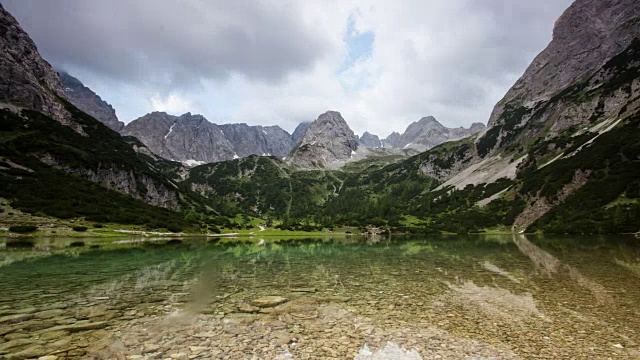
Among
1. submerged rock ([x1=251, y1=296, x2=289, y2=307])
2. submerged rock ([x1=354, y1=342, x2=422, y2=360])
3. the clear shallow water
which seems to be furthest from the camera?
submerged rock ([x1=251, y1=296, x2=289, y2=307])

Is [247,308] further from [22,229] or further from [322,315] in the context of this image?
[22,229]

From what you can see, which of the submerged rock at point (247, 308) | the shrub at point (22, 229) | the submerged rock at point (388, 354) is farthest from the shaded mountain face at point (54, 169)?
the submerged rock at point (388, 354)

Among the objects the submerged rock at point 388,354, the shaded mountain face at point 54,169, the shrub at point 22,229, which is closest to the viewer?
the submerged rock at point 388,354

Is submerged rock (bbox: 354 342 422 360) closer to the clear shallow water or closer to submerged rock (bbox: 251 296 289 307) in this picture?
the clear shallow water

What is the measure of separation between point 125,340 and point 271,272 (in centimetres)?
2153

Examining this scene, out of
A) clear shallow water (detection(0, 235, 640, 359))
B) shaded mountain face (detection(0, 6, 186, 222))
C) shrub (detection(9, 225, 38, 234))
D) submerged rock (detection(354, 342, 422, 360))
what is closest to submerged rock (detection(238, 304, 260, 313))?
clear shallow water (detection(0, 235, 640, 359))

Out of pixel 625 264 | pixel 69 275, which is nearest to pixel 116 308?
pixel 69 275

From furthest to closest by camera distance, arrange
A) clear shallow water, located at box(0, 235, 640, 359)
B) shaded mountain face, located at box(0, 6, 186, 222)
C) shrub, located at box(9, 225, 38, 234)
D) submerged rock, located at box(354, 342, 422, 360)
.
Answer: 1. shaded mountain face, located at box(0, 6, 186, 222)
2. shrub, located at box(9, 225, 38, 234)
3. clear shallow water, located at box(0, 235, 640, 359)
4. submerged rock, located at box(354, 342, 422, 360)

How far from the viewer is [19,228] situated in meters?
86.1

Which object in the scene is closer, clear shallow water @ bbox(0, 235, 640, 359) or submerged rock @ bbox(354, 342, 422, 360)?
submerged rock @ bbox(354, 342, 422, 360)

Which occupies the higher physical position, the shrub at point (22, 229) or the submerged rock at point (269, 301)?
the shrub at point (22, 229)

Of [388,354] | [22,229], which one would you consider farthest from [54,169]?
[388,354]

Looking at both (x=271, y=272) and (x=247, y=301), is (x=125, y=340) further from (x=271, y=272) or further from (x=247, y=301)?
(x=271, y=272)

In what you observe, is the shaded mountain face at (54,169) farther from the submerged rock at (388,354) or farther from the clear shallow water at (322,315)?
the submerged rock at (388,354)
